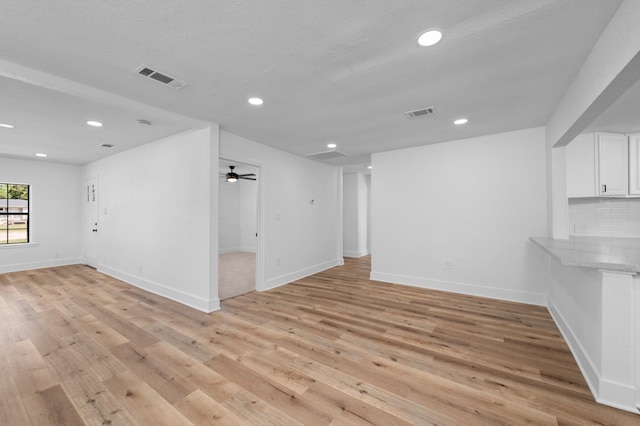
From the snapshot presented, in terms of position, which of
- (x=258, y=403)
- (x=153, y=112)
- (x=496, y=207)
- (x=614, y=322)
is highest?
(x=153, y=112)

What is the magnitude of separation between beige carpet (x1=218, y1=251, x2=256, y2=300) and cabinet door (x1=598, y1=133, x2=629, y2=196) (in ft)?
18.3

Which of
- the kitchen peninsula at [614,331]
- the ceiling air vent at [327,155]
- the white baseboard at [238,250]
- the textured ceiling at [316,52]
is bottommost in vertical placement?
the white baseboard at [238,250]

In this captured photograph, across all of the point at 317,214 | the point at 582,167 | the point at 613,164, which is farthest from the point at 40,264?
the point at 613,164

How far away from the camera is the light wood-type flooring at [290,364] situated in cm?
172

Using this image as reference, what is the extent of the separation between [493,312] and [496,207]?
1588mm

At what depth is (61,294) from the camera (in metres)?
4.20

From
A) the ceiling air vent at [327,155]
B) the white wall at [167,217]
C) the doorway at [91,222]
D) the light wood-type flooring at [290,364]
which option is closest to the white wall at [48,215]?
the doorway at [91,222]

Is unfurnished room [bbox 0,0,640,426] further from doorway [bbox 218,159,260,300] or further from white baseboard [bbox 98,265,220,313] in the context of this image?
doorway [bbox 218,159,260,300]

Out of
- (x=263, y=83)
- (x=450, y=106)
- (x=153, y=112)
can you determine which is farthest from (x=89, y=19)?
(x=450, y=106)

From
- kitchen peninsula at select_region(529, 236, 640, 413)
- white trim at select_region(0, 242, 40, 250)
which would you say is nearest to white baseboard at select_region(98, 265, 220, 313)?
white trim at select_region(0, 242, 40, 250)

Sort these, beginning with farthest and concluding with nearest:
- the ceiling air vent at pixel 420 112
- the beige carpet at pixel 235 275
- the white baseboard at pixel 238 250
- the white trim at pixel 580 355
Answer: the white baseboard at pixel 238 250
the beige carpet at pixel 235 275
the ceiling air vent at pixel 420 112
the white trim at pixel 580 355

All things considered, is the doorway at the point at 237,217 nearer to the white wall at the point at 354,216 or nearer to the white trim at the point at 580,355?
the white wall at the point at 354,216

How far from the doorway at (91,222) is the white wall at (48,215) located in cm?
35

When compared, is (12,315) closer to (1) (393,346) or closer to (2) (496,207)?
(1) (393,346)
